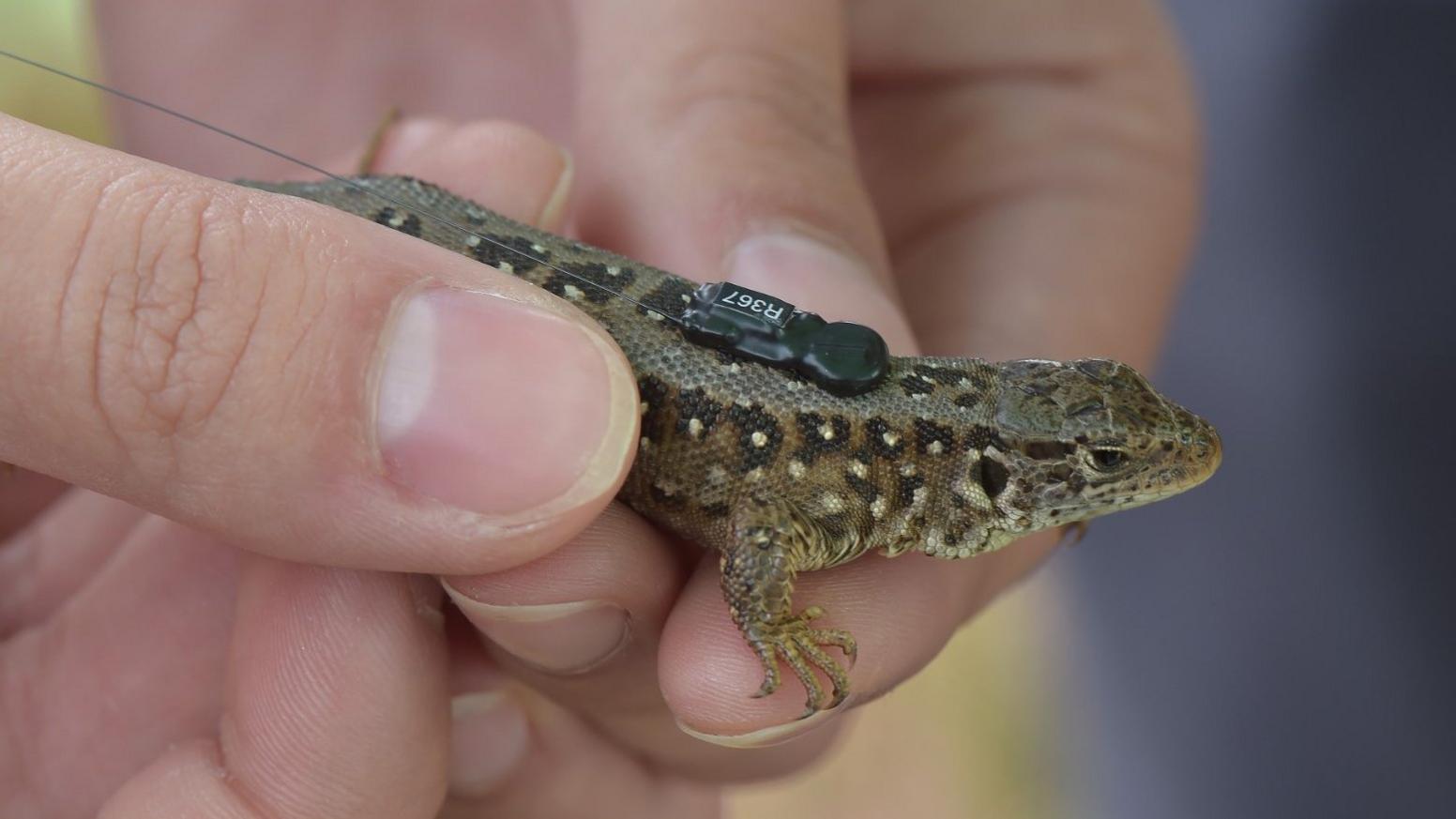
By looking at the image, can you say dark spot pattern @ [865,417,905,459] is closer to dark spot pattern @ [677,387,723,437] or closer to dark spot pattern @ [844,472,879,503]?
dark spot pattern @ [844,472,879,503]

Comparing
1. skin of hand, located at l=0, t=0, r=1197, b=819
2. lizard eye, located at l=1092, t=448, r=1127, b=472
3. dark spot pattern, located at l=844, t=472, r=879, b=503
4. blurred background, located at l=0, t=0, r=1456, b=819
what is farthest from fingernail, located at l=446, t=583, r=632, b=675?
blurred background, located at l=0, t=0, r=1456, b=819

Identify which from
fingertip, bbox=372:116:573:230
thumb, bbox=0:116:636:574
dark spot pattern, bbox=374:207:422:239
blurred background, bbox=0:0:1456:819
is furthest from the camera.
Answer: blurred background, bbox=0:0:1456:819

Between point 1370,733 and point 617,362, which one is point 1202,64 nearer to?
point 1370,733

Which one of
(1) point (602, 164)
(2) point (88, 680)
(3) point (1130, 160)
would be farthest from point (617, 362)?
(3) point (1130, 160)

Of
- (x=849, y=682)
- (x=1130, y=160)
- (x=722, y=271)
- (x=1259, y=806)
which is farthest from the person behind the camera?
(x=1259, y=806)

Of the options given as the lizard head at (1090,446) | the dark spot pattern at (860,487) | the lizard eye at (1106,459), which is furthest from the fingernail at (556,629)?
the lizard eye at (1106,459)

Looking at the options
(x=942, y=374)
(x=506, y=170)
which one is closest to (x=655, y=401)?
(x=942, y=374)
